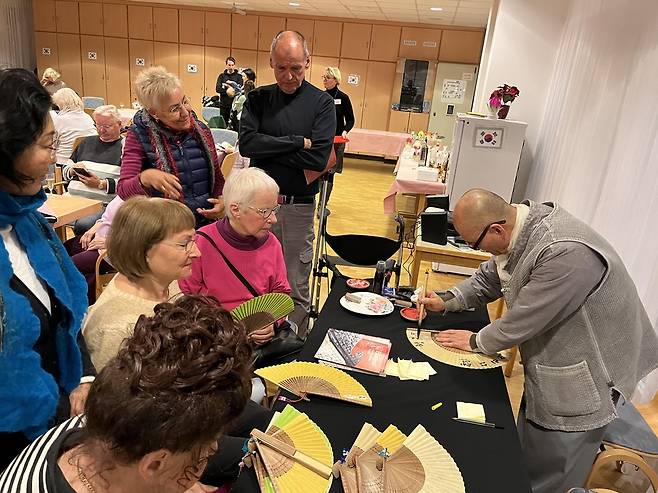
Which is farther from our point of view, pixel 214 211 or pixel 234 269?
pixel 214 211

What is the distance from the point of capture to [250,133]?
2799mm

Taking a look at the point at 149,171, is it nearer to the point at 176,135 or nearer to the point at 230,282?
the point at 176,135

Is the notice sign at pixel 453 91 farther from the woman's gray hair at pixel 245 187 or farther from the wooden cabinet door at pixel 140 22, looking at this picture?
the woman's gray hair at pixel 245 187

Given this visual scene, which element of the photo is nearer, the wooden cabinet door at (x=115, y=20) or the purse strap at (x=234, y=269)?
the purse strap at (x=234, y=269)

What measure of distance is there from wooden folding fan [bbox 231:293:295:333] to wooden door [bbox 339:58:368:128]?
10179 mm

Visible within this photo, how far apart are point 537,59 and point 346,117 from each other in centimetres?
267

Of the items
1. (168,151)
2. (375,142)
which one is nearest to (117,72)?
(375,142)

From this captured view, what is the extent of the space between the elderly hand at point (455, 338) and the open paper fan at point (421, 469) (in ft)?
1.91

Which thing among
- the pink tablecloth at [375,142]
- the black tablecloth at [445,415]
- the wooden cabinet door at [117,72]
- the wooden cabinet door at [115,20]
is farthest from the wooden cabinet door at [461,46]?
the black tablecloth at [445,415]

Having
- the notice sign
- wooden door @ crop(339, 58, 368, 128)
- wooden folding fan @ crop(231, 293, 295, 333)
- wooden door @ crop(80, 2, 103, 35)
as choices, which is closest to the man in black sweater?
wooden folding fan @ crop(231, 293, 295, 333)

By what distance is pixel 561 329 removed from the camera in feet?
5.76

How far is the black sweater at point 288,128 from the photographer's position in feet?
9.18

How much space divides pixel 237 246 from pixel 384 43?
33.3 ft

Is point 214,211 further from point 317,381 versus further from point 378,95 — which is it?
point 378,95
